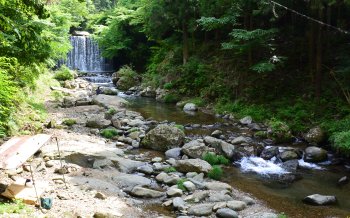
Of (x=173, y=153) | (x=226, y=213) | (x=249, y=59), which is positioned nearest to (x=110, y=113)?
(x=173, y=153)

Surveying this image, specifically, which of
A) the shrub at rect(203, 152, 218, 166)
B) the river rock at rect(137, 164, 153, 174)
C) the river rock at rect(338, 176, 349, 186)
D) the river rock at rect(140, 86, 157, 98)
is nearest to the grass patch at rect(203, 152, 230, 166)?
the shrub at rect(203, 152, 218, 166)

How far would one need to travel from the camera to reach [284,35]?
61.6ft

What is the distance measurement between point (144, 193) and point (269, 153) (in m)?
4.93

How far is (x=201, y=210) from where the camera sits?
7109mm

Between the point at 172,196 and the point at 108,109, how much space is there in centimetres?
1010

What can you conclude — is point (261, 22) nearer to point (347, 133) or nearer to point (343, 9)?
point (343, 9)

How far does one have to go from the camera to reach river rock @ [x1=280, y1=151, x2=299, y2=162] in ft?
35.9

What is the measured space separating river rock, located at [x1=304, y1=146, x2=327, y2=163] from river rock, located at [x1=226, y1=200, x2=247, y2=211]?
4.32 meters

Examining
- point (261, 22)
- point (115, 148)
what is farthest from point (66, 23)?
point (115, 148)

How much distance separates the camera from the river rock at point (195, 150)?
10.7 metres

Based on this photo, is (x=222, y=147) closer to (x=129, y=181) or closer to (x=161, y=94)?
(x=129, y=181)

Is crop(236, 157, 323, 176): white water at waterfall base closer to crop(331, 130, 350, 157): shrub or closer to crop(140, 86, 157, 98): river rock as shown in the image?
crop(331, 130, 350, 157): shrub

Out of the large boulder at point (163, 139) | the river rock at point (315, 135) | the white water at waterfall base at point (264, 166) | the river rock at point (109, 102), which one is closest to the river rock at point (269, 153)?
the white water at waterfall base at point (264, 166)

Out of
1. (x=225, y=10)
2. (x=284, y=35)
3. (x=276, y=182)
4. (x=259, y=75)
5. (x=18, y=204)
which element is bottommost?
(x=276, y=182)
